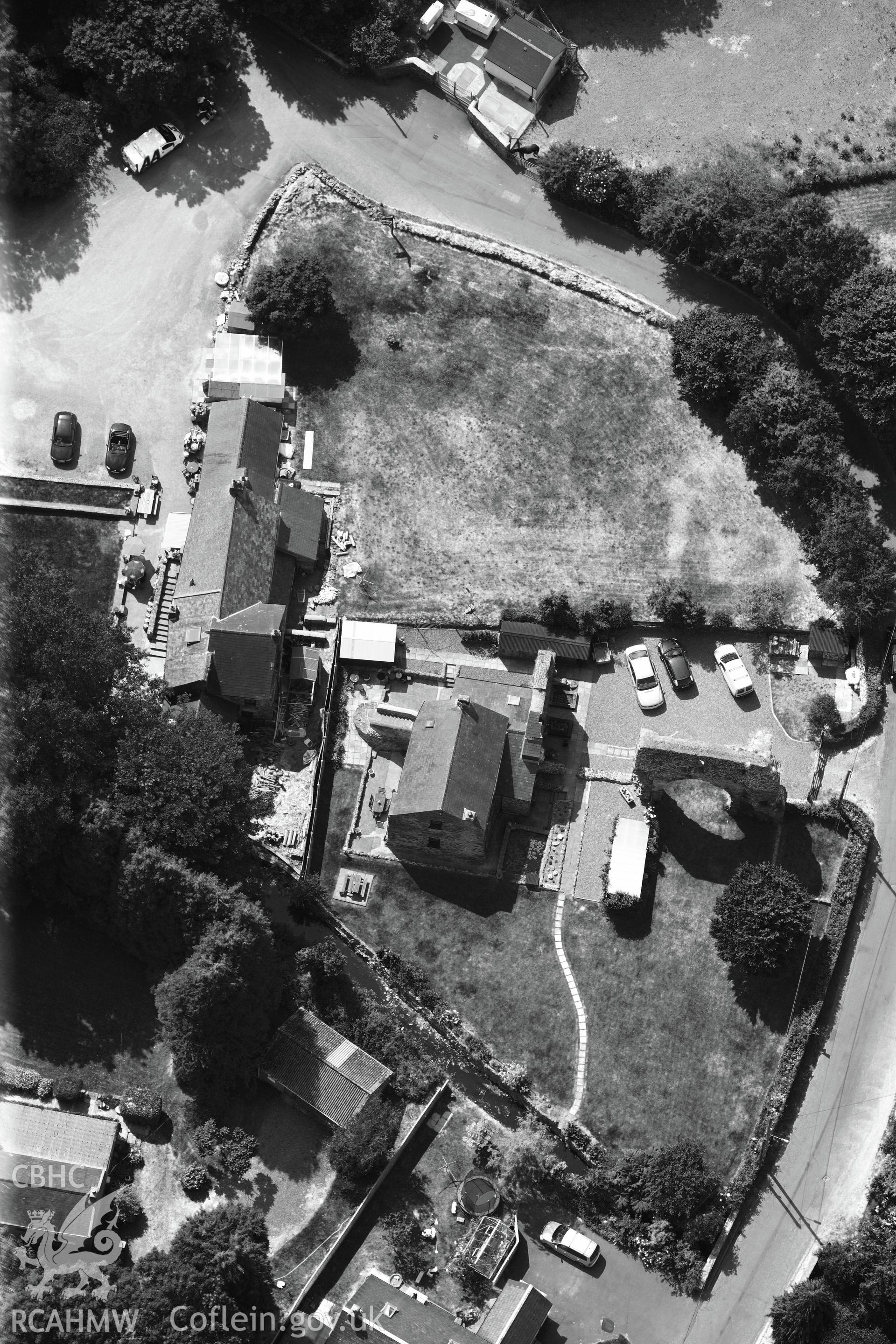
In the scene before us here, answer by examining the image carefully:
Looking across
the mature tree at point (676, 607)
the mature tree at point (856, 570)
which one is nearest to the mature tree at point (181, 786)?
the mature tree at point (676, 607)

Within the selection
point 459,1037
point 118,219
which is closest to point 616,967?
point 459,1037

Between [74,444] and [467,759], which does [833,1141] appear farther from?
[74,444]

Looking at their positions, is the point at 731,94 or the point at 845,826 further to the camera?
the point at 731,94

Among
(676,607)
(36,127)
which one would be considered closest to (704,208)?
(676,607)

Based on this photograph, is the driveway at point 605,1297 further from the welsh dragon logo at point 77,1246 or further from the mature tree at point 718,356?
the mature tree at point 718,356

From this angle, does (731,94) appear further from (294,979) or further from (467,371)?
(294,979)

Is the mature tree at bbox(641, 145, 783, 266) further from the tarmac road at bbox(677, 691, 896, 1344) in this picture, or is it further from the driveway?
the driveway
